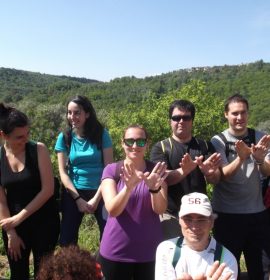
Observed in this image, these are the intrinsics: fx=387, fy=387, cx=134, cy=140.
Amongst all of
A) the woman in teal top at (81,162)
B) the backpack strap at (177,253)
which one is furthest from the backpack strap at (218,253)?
the woman in teal top at (81,162)

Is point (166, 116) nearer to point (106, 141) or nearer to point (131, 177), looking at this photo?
point (106, 141)

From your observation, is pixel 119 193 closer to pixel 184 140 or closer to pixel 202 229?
pixel 202 229

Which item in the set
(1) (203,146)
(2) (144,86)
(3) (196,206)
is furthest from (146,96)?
(3) (196,206)

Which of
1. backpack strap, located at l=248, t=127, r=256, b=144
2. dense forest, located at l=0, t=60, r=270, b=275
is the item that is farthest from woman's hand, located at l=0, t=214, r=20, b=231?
dense forest, located at l=0, t=60, r=270, b=275

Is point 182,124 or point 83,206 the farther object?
point 83,206

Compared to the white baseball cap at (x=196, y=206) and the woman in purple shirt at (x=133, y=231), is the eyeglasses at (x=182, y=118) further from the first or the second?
the white baseball cap at (x=196, y=206)

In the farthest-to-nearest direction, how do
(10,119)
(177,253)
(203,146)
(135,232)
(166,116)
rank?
1. (166,116)
2. (203,146)
3. (10,119)
4. (135,232)
5. (177,253)

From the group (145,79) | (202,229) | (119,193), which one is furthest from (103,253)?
(145,79)

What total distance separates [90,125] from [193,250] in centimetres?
175

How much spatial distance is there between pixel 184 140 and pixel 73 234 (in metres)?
1.45

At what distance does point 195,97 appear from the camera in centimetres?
3161

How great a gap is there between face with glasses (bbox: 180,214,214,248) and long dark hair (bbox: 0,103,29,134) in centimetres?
162

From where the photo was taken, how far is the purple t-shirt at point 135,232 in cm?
301

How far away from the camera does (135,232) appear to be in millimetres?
3020
